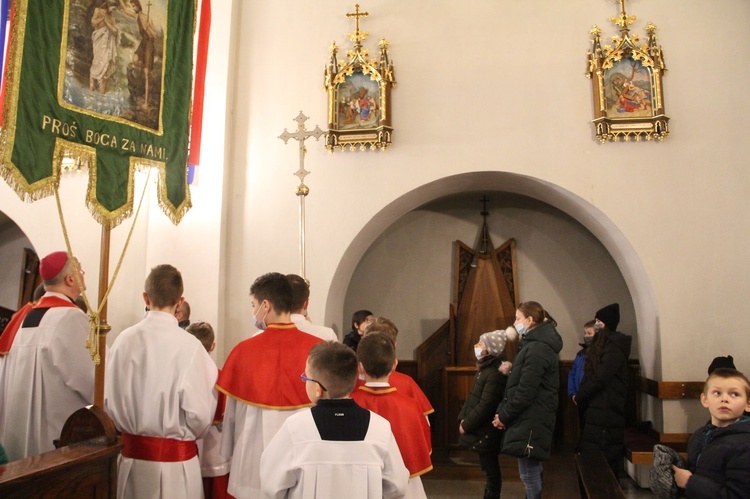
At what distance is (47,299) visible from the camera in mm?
3895

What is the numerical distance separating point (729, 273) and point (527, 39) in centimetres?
307

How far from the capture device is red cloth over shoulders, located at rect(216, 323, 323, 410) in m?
3.30

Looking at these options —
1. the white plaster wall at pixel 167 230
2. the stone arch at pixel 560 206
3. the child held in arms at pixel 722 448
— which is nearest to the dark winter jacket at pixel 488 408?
the stone arch at pixel 560 206

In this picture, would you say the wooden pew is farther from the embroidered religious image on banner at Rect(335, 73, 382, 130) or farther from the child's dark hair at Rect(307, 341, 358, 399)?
the embroidered religious image on banner at Rect(335, 73, 382, 130)

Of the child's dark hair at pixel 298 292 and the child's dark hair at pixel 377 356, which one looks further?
the child's dark hair at pixel 298 292

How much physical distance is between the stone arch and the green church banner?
2709 mm

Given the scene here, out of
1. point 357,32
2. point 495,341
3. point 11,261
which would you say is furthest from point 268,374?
point 11,261

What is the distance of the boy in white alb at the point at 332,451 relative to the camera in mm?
2371

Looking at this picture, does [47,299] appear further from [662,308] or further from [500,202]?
[500,202]

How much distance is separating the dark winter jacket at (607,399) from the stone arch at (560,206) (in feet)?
2.09

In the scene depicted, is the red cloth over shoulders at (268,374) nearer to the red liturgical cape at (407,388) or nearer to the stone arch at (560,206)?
the red liturgical cape at (407,388)

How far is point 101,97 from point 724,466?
3907 mm

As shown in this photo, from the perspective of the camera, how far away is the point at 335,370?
248 cm

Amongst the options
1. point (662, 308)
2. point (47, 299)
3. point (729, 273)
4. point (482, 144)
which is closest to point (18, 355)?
point (47, 299)
